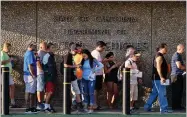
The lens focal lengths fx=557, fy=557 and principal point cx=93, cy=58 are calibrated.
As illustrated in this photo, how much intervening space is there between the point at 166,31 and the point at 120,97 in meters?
2.13

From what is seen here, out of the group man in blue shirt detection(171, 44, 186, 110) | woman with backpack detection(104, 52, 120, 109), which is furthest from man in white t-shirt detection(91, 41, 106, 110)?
man in blue shirt detection(171, 44, 186, 110)

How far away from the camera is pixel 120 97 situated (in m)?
14.8

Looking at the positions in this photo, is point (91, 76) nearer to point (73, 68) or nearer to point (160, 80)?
point (73, 68)

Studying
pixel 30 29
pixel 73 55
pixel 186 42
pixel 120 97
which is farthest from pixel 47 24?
pixel 186 42

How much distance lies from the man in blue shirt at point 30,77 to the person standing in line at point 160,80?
2.85m

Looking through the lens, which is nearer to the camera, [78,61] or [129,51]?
[78,61]

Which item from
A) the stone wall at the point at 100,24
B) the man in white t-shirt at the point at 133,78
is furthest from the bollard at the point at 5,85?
the man in white t-shirt at the point at 133,78

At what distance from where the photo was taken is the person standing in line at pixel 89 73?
1358 cm

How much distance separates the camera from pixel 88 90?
13695 mm

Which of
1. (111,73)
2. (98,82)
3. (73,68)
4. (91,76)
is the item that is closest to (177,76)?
(111,73)

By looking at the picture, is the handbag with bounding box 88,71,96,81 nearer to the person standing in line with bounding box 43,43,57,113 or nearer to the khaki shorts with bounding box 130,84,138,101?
the person standing in line with bounding box 43,43,57,113

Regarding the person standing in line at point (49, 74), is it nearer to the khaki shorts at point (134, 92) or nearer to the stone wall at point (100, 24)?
the stone wall at point (100, 24)

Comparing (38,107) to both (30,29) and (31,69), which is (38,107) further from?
(30,29)

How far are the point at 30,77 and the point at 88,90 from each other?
1.46 m
